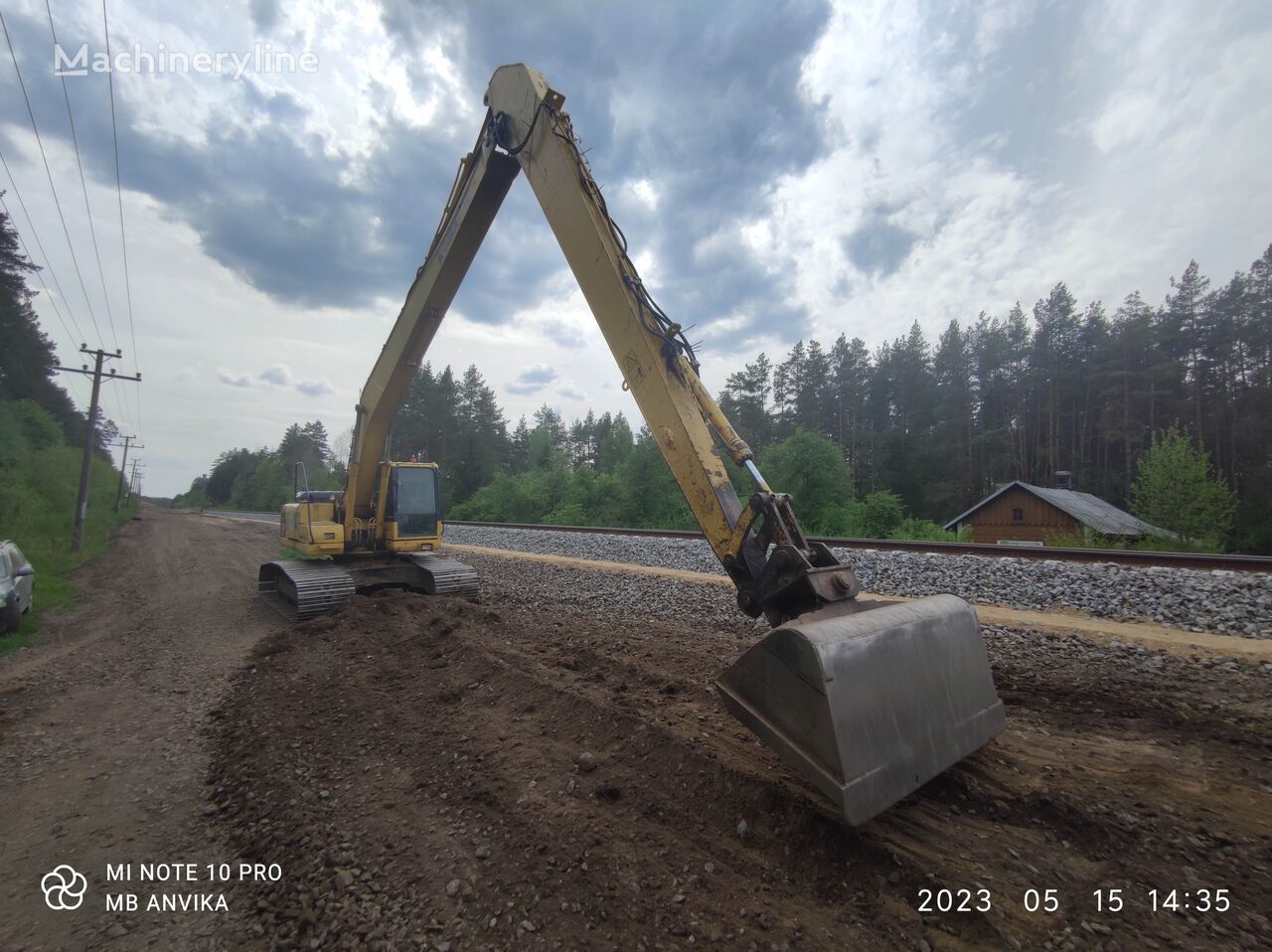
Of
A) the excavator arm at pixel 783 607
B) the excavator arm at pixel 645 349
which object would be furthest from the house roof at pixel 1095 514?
the excavator arm at pixel 645 349

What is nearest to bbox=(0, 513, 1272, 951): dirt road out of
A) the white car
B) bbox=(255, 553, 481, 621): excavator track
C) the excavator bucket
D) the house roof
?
the excavator bucket

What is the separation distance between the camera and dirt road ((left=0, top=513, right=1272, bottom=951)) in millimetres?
2258

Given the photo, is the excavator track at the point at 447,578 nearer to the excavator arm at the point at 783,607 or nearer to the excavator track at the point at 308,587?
the excavator track at the point at 308,587

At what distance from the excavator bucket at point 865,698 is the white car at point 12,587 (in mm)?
9643

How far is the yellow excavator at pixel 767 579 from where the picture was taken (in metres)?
2.44

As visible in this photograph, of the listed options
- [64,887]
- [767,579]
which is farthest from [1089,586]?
[64,887]

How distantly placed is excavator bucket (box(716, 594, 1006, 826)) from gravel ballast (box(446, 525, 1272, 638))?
5026mm

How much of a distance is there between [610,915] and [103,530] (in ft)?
107

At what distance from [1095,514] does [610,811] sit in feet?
101

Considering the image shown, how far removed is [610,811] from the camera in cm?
296

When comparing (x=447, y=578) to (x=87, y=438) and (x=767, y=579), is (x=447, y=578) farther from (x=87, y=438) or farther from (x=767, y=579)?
(x=87, y=438)

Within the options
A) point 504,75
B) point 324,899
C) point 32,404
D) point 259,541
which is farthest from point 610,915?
point 32,404

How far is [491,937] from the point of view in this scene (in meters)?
2.21

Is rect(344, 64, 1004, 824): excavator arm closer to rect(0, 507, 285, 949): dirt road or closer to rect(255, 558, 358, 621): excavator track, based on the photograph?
rect(0, 507, 285, 949): dirt road
